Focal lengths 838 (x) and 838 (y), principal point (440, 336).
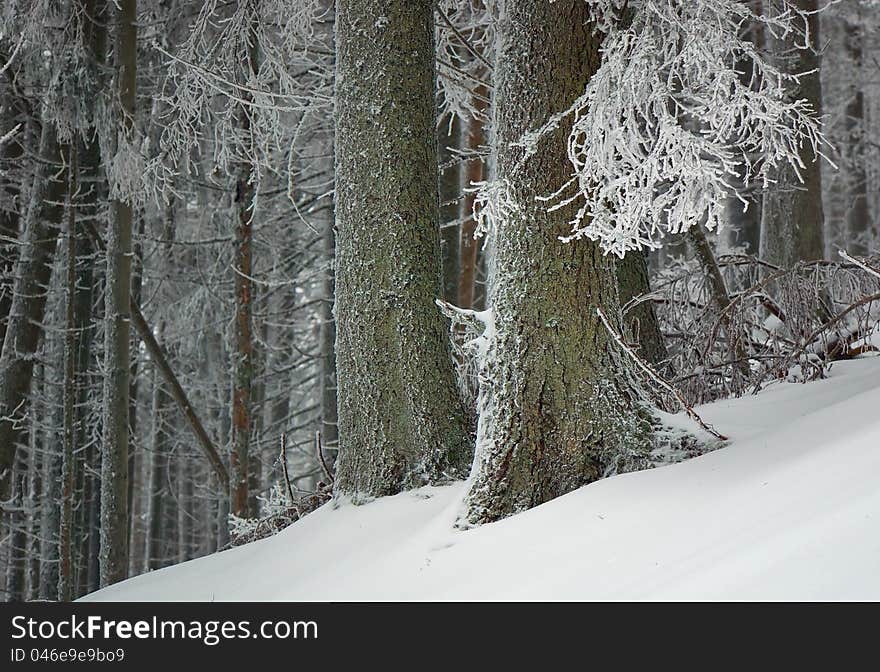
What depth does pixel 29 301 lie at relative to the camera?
8.85 metres

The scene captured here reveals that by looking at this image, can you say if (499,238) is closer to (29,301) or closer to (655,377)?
(655,377)

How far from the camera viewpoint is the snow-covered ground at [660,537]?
8.18ft

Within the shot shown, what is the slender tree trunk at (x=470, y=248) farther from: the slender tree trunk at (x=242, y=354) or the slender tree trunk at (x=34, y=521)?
the slender tree trunk at (x=34, y=521)

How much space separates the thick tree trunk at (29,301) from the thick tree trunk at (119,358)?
0.77m

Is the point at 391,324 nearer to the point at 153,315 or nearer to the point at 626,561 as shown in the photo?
the point at 626,561

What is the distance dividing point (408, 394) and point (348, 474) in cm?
69

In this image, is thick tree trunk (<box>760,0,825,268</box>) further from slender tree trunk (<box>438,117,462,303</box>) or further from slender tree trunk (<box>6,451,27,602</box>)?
A: slender tree trunk (<box>6,451,27,602</box>)

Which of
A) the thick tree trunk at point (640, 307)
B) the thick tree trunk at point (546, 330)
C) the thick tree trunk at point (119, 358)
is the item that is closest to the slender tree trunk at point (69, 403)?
the thick tree trunk at point (119, 358)

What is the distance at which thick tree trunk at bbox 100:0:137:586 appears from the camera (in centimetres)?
802

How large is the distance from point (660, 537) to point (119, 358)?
641 cm

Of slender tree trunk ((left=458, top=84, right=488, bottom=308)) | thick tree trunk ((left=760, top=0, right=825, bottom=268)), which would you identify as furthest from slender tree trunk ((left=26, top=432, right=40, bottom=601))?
thick tree trunk ((left=760, top=0, right=825, bottom=268))
